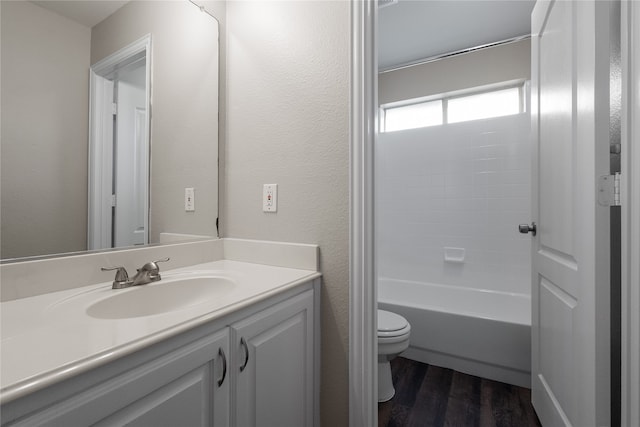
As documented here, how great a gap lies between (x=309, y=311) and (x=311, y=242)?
266 millimetres

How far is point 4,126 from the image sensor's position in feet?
2.64

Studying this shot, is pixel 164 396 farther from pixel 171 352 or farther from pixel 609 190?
pixel 609 190

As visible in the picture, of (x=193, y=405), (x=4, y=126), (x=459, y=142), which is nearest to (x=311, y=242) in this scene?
(x=193, y=405)

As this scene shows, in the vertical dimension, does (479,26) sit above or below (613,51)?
above

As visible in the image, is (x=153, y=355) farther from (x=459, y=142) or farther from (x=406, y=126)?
(x=406, y=126)

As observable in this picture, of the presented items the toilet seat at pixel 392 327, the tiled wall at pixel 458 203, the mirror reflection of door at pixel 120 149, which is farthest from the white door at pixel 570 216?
the mirror reflection of door at pixel 120 149

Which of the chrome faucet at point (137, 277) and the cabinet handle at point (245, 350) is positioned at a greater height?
the chrome faucet at point (137, 277)

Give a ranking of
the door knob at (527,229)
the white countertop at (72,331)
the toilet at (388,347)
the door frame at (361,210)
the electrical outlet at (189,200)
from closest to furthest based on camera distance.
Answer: the white countertop at (72,331), the door frame at (361,210), the electrical outlet at (189,200), the door knob at (527,229), the toilet at (388,347)

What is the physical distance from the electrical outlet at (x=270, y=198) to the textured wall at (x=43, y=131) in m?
0.62

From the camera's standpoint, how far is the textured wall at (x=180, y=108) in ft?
3.93

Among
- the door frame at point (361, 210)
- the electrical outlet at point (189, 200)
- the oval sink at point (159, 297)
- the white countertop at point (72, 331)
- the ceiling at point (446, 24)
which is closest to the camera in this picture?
the white countertop at point (72, 331)

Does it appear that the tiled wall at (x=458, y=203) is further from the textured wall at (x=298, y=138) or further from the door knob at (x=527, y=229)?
the textured wall at (x=298, y=138)

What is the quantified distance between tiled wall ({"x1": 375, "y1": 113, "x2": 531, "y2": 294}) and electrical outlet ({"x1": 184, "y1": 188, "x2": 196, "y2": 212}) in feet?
5.96

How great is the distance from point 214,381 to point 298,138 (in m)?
0.90
